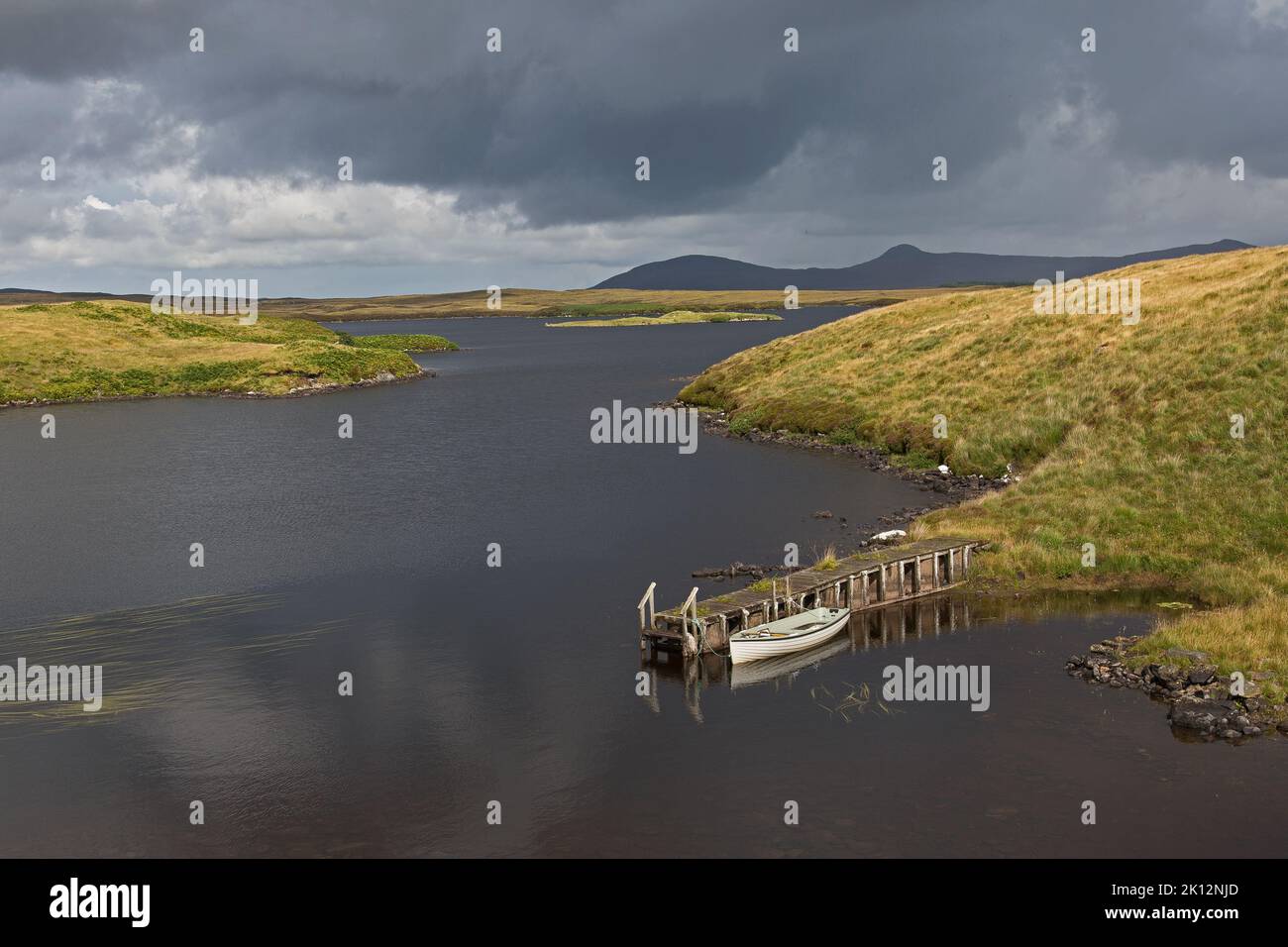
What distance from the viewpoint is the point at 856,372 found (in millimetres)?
95500

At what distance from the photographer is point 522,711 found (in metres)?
33.2

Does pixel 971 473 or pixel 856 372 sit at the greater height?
pixel 856 372

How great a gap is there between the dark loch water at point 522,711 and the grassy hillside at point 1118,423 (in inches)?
193

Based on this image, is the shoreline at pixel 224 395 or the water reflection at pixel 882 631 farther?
the shoreline at pixel 224 395

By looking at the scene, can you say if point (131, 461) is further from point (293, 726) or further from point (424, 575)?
point (293, 726)

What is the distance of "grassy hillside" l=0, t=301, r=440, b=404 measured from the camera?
442ft

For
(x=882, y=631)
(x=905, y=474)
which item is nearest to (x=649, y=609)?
(x=882, y=631)

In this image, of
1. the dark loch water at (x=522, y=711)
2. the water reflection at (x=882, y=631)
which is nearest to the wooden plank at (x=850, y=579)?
the water reflection at (x=882, y=631)

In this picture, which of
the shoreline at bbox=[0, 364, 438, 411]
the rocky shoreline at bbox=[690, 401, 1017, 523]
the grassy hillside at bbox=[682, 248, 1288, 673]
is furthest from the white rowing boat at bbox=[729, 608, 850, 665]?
the shoreline at bbox=[0, 364, 438, 411]

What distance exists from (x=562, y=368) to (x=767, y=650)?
138 metres

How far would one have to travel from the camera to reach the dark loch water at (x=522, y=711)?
26203 mm

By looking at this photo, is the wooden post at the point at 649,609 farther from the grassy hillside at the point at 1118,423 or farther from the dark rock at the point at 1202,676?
the dark rock at the point at 1202,676

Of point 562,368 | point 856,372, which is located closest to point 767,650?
point 856,372

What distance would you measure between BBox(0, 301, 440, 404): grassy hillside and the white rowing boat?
11054cm
